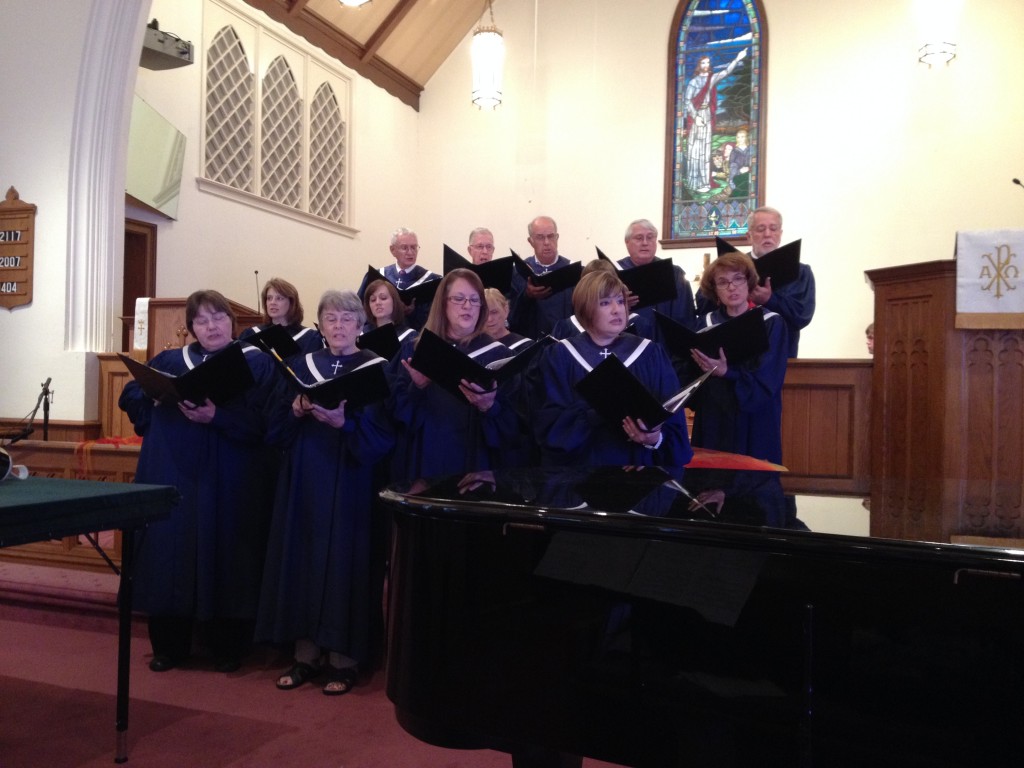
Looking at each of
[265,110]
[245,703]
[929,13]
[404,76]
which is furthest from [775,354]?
[404,76]

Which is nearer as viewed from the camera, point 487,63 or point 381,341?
point 381,341

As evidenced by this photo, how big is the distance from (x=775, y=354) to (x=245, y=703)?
272cm

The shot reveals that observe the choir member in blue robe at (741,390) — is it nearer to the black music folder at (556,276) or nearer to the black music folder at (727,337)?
the black music folder at (727,337)

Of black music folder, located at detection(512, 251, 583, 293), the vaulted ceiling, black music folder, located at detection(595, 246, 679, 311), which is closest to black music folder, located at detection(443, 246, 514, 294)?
black music folder, located at detection(512, 251, 583, 293)

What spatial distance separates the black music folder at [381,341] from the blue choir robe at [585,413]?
2.73 feet

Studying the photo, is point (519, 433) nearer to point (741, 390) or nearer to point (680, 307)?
point (741, 390)

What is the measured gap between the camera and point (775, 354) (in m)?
4.23

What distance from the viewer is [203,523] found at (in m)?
3.74

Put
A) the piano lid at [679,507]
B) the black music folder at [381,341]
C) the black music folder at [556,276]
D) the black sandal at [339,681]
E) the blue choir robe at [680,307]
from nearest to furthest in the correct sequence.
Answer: the piano lid at [679,507] → the black sandal at [339,681] → the black music folder at [381,341] → the black music folder at [556,276] → the blue choir robe at [680,307]

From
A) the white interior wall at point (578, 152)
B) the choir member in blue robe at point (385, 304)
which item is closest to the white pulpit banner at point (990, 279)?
the choir member in blue robe at point (385, 304)

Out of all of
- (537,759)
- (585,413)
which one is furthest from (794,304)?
(537,759)

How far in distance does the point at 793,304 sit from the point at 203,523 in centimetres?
307

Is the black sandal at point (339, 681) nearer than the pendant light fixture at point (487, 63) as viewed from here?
Yes

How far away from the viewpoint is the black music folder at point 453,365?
298cm
